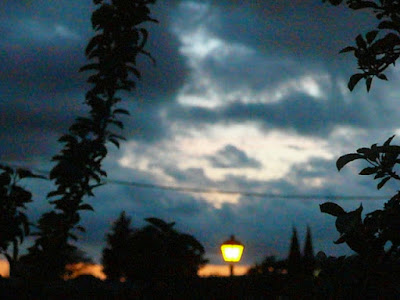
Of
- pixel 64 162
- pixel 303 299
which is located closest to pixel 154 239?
pixel 303 299

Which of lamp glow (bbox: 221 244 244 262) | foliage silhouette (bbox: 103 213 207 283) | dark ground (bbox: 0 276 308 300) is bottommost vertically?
foliage silhouette (bbox: 103 213 207 283)

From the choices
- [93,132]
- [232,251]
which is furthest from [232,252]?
[93,132]

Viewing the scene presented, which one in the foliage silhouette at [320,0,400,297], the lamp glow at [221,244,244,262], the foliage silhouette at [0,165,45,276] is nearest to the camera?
the foliage silhouette at [320,0,400,297]

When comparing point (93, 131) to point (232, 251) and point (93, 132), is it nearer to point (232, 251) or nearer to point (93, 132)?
point (93, 132)

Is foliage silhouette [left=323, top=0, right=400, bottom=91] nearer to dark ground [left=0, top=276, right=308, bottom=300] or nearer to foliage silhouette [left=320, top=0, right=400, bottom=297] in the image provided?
foliage silhouette [left=320, top=0, right=400, bottom=297]

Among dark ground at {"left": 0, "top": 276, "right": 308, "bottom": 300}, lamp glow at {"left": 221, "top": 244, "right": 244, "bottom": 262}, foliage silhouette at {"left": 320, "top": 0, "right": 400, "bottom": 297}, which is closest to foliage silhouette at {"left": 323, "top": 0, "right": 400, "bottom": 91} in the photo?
foliage silhouette at {"left": 320, "top": 0, "right": 400, "bottom": 297}

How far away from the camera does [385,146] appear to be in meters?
1.83

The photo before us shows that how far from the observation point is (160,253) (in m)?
1.94

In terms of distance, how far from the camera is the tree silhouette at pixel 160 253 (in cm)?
186

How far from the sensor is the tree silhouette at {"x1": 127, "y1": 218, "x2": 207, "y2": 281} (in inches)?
73.2

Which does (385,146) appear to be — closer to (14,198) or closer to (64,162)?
(14,198)

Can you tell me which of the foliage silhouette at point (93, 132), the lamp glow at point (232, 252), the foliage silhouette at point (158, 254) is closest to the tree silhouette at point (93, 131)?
the foliage silhouette at point (93, 132)

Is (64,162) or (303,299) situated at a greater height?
(64,162)

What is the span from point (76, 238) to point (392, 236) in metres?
5.59
